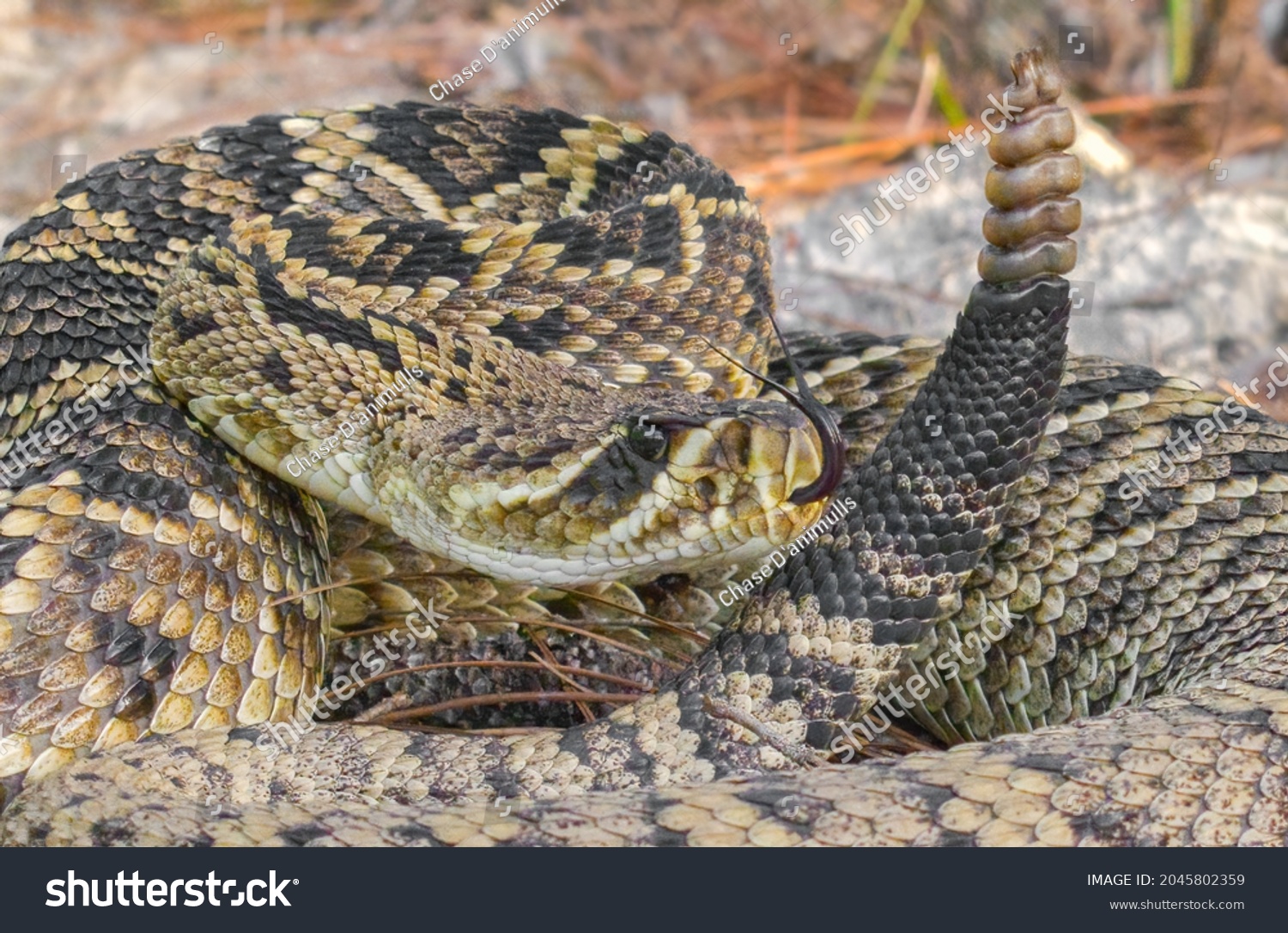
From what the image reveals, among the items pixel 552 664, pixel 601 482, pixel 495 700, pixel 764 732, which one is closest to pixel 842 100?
pixel 552 664

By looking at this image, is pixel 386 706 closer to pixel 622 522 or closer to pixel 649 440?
pixel 622 522

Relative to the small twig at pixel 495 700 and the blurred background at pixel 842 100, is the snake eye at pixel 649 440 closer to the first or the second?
the small twig at pixel 495 700

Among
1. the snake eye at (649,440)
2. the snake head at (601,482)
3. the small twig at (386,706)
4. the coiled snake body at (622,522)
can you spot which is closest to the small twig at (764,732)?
the coiled snake body at (622,522)

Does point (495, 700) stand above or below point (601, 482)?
below

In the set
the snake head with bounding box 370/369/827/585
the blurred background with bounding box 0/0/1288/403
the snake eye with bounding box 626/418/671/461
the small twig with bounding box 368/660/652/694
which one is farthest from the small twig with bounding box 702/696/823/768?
the blurred background with bounding box 0/0/1288/403

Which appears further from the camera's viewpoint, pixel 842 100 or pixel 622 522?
pixel 842 100

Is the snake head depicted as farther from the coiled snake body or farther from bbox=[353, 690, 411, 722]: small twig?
bbox=[353, 690, 411, 722]: small twig
